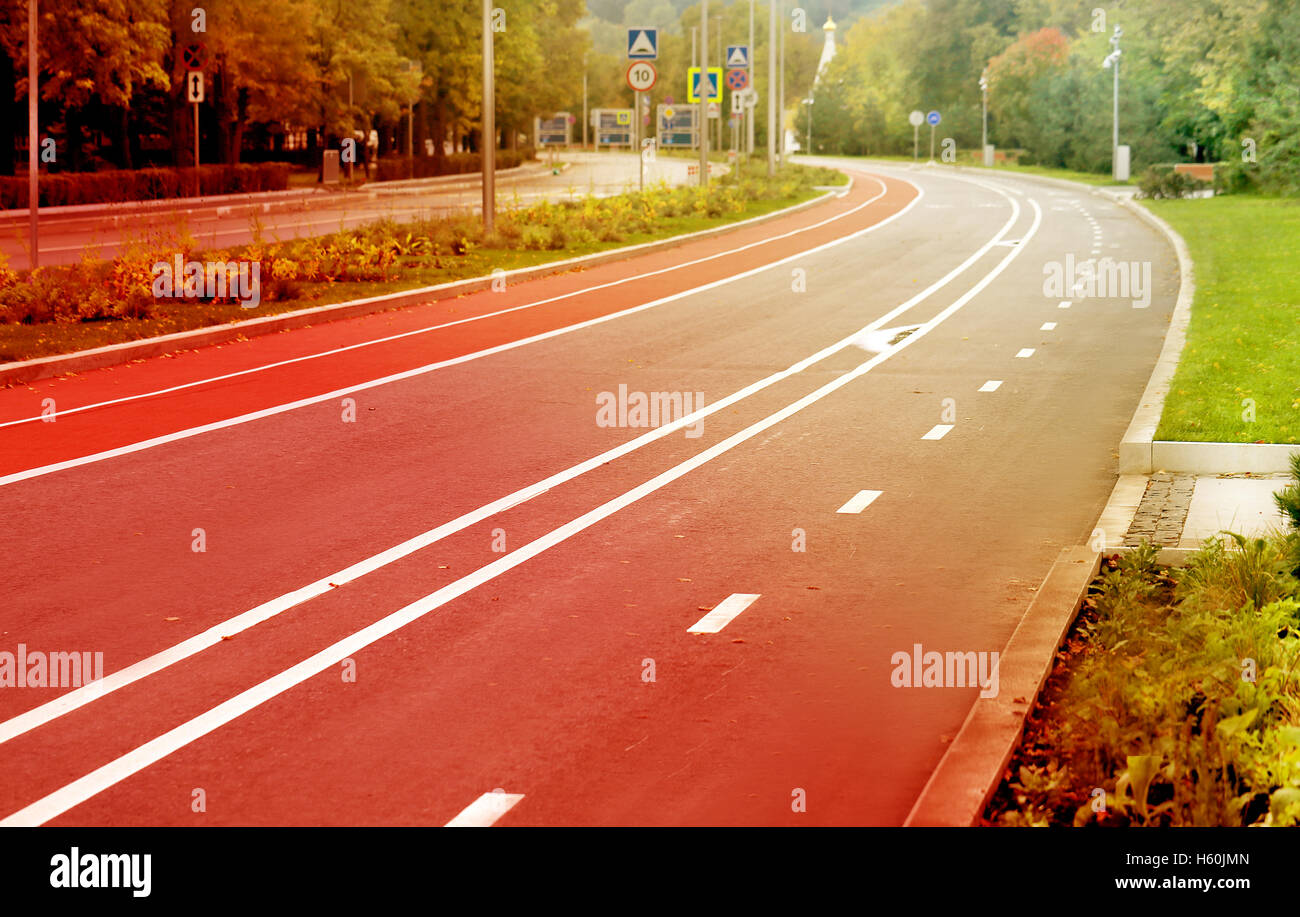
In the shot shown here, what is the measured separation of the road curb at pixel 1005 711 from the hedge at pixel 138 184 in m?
38.2

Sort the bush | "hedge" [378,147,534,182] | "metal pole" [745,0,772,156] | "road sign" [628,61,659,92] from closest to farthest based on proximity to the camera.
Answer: "road sign" [628,61,659,92]
the bush
"metal pole" [745,0,772,156]
"hedge" [378,147,534,182]

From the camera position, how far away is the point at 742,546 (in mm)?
9242

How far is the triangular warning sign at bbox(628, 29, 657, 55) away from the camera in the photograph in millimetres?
35469

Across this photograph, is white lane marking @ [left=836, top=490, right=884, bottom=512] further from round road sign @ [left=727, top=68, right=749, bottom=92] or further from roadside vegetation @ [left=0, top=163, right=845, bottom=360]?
round road sign @ [left=727, top=68, right=749, bottom=92]

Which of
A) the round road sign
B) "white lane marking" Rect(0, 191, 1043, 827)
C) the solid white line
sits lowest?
"white lane marking" Rect(0, 191, 1043, 827)

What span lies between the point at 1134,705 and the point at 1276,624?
1.08m

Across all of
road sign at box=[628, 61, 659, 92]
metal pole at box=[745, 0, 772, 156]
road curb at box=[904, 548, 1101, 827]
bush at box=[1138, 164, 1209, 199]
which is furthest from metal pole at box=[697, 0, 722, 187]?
road curb at box=[904, 548, 1101, 827]

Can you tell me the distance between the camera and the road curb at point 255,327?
51.4ft

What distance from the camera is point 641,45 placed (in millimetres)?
35594

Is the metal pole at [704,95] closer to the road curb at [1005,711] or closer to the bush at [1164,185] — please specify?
the bush at [1164,185]

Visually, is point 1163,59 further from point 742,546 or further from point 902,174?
point 742,546

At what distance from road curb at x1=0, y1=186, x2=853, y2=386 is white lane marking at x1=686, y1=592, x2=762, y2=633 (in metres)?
9.63

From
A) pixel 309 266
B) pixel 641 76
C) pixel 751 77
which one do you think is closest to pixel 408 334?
pixel 309 266

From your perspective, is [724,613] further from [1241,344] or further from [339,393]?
[1241,344]
